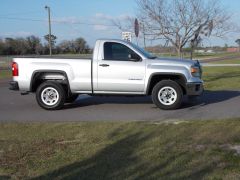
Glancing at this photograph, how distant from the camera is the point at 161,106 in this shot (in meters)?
11.6

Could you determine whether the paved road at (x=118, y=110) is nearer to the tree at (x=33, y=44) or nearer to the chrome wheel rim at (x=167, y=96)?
the chrome wheel rim at (x=167, y=96)

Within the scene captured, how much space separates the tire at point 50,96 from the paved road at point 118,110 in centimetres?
25

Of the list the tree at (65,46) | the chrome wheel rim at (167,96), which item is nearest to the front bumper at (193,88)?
the chrome wheel rim at (167,96)

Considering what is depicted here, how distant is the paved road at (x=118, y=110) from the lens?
10344 millimetres

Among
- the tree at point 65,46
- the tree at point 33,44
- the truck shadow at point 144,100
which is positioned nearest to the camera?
the truck shadow at point 144,100

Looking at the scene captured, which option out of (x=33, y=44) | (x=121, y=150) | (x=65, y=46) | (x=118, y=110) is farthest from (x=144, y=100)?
(x=33, y=44)

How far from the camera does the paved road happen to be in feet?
33.9

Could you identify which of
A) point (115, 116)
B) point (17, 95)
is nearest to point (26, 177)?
point (115, 116)

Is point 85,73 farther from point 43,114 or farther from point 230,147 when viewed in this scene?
point 230,147

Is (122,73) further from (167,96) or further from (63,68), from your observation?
Answer: (63,68)

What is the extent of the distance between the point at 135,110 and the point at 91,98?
3117mm

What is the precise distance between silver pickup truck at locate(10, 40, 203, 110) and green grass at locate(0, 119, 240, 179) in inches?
105

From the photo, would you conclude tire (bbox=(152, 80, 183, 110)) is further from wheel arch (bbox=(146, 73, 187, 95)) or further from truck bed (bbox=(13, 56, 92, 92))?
truck bed (bbox=(13, 56, 92, 92))

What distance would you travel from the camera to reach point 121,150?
6.82 meters
